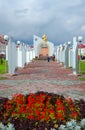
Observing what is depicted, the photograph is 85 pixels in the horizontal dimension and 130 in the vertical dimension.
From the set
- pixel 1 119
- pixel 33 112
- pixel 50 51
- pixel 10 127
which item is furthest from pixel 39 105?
pixel 50 51

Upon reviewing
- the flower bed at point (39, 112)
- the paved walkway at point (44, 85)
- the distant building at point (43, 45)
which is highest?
the distant building at point (43, 45)

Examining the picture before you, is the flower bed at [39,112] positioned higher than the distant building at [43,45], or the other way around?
the distant building at [43,45]

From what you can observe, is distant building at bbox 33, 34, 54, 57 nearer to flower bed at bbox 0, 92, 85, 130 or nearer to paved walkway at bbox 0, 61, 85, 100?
paved walkway at bbox 0, 61, 85, 100

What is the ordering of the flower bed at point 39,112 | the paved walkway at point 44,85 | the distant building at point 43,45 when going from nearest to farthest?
the flower bed at point 39,112 → the paved walkway at point 44,85 → the distant building at point 43,45

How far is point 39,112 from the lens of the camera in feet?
20.3

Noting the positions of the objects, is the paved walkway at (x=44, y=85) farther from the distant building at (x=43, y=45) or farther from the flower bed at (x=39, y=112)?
the distant building at (x=43, y=45)

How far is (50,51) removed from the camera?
117438 millimetres

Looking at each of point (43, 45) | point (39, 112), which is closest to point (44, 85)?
point (39, 112)

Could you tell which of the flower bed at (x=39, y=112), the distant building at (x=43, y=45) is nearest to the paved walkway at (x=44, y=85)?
the flower bed at (x=39, y=112)

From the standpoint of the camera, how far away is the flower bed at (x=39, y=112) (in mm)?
5637

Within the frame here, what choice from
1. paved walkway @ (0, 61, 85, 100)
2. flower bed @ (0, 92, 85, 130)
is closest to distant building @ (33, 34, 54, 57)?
paved walkway @ (0, 61, 85, 100)

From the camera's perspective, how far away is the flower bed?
18.5ft

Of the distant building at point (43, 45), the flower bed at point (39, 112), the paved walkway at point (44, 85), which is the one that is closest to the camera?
the flower bed at point (39, 112)

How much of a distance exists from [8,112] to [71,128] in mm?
1776
